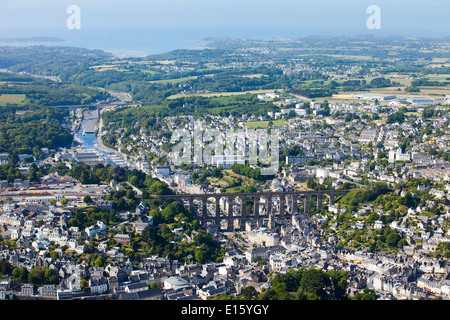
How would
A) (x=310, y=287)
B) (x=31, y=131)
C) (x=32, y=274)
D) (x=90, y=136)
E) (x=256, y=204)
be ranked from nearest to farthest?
(x=310, y=287) < (x=32, y=274) < (x=256, y=204) < (x=31, y=131) < (x=90, y=136)

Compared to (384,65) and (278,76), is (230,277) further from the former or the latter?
(384,65)

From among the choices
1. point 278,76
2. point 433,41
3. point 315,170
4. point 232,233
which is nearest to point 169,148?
point 315,170

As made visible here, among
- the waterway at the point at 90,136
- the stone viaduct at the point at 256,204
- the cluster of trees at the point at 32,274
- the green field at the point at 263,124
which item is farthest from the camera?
the green field at the point at 263,124

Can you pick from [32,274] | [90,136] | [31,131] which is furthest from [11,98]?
[32,274]

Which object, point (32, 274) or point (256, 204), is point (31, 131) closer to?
point (256, 204)

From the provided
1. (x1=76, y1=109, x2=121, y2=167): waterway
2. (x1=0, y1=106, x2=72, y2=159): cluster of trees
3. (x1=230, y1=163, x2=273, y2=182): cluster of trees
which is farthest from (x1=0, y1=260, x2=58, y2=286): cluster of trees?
(x1=0, y1=106, x2=72, y2=159): cluster of trees

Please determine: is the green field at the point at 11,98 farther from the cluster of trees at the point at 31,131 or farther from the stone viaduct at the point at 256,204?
the stone viaduct at the point at 256,204

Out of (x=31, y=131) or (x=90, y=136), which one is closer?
(x=31, y=131)

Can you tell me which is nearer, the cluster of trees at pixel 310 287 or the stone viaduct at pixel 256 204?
the cluster of trees at pixel 310 287

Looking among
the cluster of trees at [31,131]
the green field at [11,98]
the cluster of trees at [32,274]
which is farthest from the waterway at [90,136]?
the cluster of trees at [32,274]

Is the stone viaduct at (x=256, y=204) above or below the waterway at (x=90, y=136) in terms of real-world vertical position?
below
